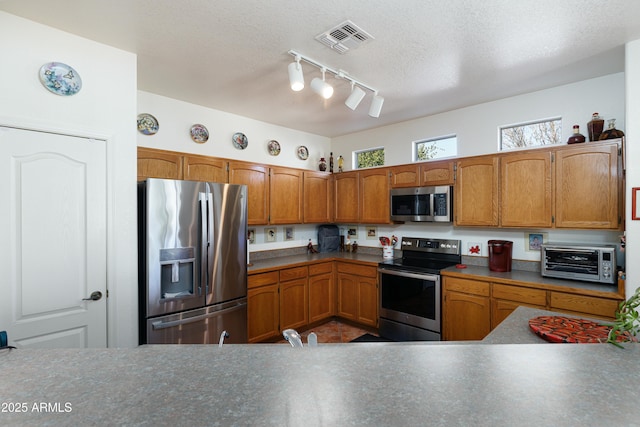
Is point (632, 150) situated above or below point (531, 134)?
below

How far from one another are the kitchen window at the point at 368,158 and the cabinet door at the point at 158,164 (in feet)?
8.61

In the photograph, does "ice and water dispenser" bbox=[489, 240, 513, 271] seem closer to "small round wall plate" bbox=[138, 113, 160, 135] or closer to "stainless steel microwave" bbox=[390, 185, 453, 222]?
"stainless steel microwave" bbox=[390, 185, 453, 222]

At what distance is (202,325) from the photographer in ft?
8.61

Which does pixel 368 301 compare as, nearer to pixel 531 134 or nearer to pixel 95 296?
pixel 531 134

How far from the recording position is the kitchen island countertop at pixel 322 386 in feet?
1.46

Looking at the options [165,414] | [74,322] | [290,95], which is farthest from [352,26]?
[74,322]

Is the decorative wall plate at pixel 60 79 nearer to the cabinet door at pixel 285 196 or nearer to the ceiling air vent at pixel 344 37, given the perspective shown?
the ceiling air vent at pixel 344 37

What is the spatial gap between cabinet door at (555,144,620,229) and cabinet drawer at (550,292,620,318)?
1.96ft

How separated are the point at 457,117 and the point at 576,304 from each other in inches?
88.2

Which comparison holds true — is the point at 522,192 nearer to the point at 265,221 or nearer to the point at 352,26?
the point at 352,26

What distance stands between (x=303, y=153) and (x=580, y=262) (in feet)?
11.3

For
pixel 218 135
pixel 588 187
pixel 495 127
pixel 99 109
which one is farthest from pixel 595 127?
pixel 99 109

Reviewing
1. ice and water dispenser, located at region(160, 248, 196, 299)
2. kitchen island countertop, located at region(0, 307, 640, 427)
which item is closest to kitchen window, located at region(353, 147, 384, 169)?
ice and water dispenser, located at region(160, 248, 196, 299)

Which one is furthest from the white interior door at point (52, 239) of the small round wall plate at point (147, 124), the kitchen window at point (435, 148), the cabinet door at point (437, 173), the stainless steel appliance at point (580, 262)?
the stainless steel appliance at point (580, 262)
